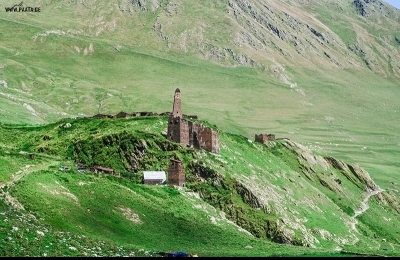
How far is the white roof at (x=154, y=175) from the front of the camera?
86.7 metres

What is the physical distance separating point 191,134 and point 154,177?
17346 mm

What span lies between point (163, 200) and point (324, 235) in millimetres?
32538

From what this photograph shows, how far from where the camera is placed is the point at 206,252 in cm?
6159

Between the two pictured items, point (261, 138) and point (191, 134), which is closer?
point (191, 134)

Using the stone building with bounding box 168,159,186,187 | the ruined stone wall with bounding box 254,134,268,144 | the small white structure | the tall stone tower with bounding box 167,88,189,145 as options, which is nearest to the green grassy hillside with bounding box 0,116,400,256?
the small white structure

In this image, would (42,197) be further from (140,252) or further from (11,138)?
(11,138)

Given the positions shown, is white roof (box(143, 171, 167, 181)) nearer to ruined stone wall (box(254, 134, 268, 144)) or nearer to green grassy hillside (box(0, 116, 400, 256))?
green grassy hillside (box(0, 116, 400, 256))

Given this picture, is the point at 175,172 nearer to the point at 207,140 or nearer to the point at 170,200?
the point at 170,200

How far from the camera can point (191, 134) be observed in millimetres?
102438

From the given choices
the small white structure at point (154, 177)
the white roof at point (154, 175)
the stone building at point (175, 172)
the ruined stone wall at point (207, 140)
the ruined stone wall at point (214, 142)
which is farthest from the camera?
the ruined stone wall at point (214, 142)

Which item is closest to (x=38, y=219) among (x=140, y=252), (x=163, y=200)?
(x=140, y=252)

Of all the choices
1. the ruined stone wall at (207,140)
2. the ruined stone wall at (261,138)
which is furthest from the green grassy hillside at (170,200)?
the ruined stone wall at (207,140)

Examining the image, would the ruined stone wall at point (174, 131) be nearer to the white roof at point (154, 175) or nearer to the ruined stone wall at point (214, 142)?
the ruined stone wall at point (214, 142)

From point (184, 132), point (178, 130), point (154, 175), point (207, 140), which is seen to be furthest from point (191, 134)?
point (154, 175)
